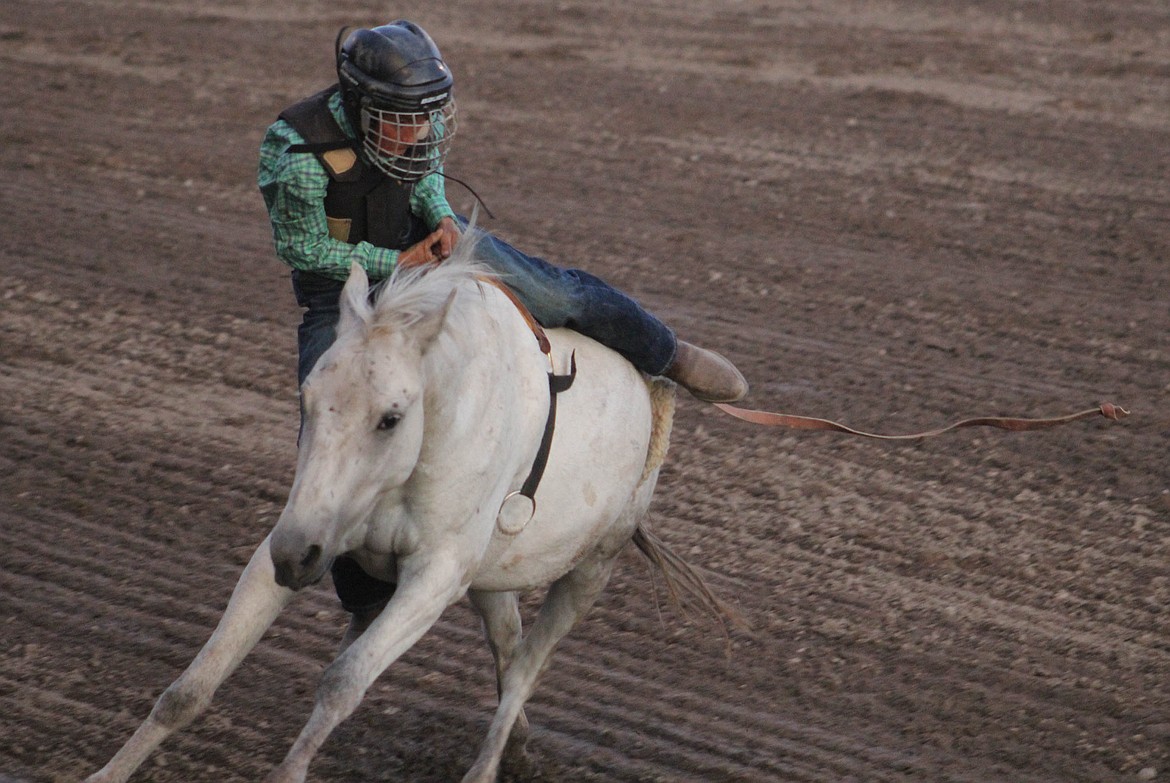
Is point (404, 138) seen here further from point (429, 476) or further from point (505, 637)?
point (505, 637)

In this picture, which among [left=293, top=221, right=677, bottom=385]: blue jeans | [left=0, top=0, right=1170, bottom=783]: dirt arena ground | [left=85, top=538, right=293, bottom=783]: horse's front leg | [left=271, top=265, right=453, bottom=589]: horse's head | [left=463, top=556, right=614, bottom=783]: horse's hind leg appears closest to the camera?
[left=271, top=265, right=453, bottom=589]: horse's head

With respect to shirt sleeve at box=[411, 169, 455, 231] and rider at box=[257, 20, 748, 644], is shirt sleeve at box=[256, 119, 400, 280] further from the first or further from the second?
shirt sleeve at box=[411, 169, 455, 231]

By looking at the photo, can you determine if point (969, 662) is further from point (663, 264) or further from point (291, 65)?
point (291, 65)

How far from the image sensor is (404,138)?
3.40m

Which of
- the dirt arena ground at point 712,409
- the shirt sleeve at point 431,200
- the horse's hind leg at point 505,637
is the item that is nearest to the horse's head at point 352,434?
the shirt sleeve at point 431,200

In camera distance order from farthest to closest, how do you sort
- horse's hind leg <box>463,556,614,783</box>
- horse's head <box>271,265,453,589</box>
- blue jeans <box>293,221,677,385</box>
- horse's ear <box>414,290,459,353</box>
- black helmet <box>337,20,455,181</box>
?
horse's hind leg <box>463,556,614,783</box> < blue jeans <box>293,221,677,385</box> < black helmet <box>337,20,455,181</box> < horse's ear <box>414,290,459,353</box> < horse's head <box>271,265,453,589</box>

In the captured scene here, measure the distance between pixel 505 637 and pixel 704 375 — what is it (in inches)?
39.7

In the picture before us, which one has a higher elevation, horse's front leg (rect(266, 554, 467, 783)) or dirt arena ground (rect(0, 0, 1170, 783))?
horse's front leg (rect(266, 554, 467, 783))

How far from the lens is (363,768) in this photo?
160 inches

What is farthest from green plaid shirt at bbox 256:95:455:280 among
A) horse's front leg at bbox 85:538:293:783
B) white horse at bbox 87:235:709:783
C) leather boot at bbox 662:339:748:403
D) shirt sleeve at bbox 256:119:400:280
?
leather boot at bbox 662:339:748:403

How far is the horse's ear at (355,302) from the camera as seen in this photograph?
3029 mm

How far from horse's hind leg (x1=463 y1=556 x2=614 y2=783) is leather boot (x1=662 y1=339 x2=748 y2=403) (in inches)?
23.3

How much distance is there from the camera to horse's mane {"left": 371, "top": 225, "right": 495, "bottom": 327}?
118 inches

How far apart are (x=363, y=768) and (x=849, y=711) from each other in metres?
1.56
